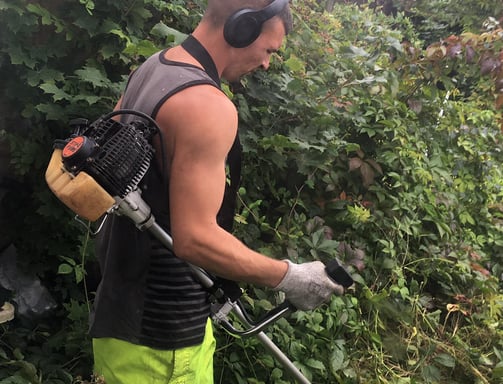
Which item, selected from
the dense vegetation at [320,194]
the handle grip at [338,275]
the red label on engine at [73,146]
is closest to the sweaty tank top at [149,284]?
the red label on engine at [73,146]

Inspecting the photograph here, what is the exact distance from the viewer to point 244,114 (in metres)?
2.72

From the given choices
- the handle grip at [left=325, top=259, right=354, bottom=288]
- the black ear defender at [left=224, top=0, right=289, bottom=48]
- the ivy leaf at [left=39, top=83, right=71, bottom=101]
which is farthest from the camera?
the ivy leaf at [left=39, top=83, right=71, bottom=101]

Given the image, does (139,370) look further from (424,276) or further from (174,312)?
(424,276)

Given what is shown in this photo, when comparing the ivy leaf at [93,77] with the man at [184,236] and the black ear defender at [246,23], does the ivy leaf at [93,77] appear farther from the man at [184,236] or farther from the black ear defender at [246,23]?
the black ear defender at [246,23]

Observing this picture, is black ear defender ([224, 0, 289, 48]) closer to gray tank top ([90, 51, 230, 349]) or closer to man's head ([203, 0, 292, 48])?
man's head ([203, 0, 292, 48])

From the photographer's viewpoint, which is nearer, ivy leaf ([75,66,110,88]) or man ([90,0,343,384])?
man ([90,0,343,384])

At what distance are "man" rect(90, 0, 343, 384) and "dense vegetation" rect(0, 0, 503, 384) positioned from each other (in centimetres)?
77

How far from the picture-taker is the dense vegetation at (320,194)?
2.34 metres

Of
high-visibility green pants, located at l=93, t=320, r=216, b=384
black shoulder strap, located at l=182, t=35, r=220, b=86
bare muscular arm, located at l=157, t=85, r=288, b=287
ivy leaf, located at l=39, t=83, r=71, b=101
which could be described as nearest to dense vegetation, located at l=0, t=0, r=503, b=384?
ivy leaf, located at l=39, t=83, r=71, b=101

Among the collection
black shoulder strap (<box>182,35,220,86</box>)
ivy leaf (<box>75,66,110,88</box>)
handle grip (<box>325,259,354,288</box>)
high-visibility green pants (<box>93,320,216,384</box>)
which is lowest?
high-visibility green pants (<box>93,320,216,384</box>)

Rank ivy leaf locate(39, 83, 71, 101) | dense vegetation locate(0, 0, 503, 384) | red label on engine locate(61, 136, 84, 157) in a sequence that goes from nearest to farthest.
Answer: red label on engine locate(61, 136, 84, 157)
ivy leaf locate(39, 83, 71, 101)
dense vegetation locate(0, 0, 503, 384)

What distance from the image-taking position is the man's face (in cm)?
146

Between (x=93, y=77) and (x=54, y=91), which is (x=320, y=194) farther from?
(x=54, y=91)

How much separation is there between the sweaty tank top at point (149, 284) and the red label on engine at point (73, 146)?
0.80 feet
